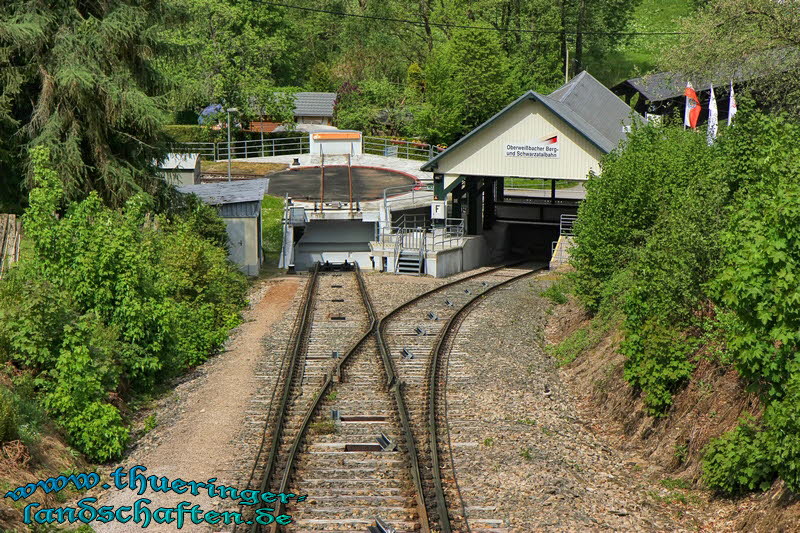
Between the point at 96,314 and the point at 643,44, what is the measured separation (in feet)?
265

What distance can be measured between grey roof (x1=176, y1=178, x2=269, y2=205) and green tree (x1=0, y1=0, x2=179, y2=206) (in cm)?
552

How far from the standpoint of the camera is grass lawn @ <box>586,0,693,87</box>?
82.0 m

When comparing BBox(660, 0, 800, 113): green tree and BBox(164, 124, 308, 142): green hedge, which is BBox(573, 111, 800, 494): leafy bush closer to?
BBox(660, 0, 800, 113): green tree

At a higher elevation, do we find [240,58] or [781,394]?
[240,58]

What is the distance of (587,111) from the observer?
38781 millimetres

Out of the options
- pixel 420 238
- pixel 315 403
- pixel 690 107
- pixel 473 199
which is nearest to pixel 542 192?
pixel 473 199

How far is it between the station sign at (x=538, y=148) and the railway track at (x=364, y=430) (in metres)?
12.7

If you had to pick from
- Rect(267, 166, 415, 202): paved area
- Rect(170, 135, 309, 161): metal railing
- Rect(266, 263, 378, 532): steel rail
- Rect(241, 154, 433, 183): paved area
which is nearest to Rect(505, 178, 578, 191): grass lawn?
Rect(241, 154, 433, 183): paved area

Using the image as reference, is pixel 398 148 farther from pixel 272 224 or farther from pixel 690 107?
pixel 690 107

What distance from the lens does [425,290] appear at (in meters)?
28.7

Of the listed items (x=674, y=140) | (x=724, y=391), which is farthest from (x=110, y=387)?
(x=674, y=140)

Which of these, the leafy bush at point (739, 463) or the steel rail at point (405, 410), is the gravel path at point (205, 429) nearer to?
the steel rail at point (405, 410)

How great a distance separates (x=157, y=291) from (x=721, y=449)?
1168 centimetres

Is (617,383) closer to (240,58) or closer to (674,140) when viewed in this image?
(674,140)
